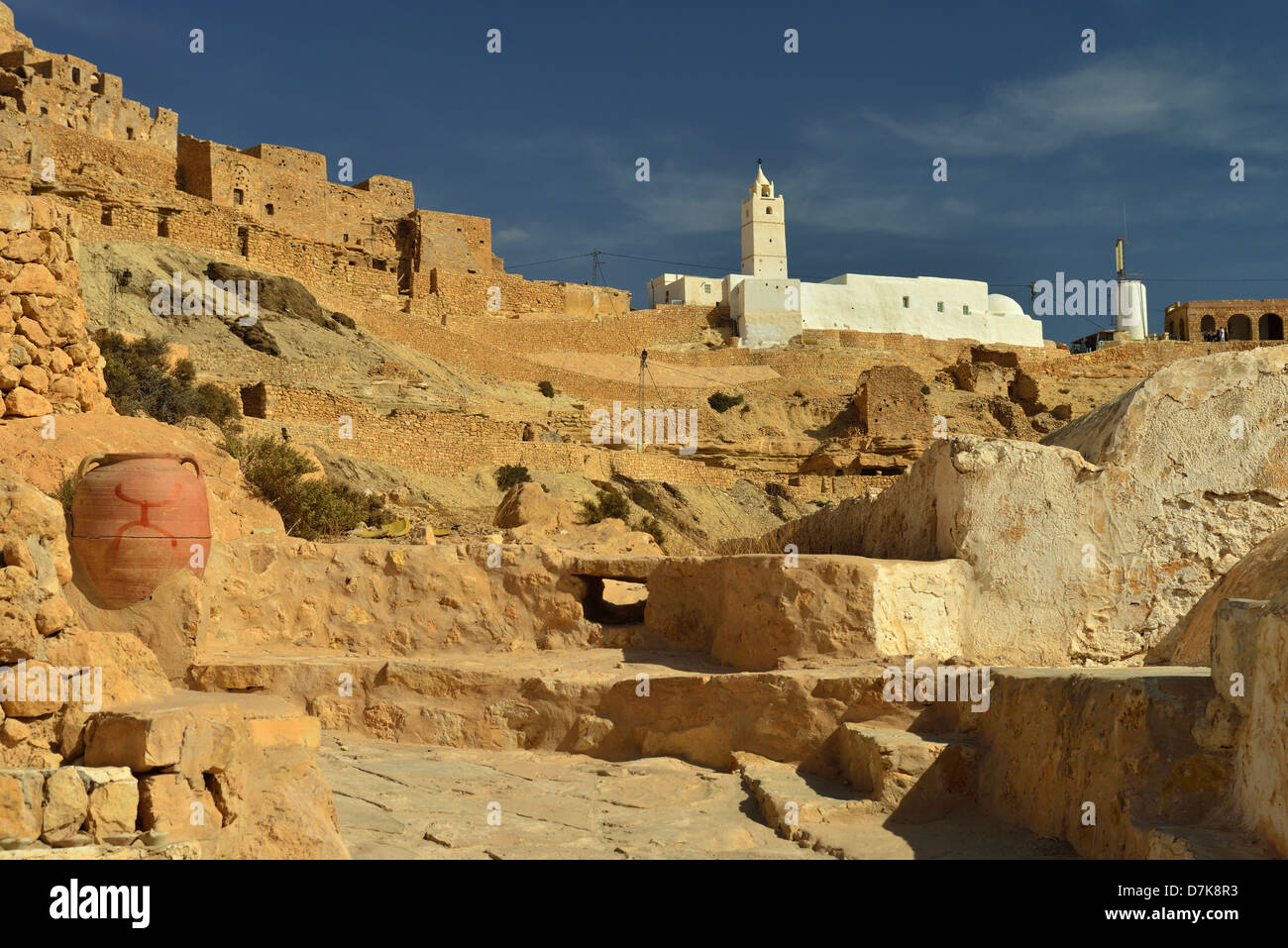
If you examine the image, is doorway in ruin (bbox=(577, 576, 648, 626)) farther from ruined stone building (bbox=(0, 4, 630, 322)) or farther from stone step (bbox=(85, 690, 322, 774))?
ruined stone building (bbox=(0, 4, 630, 322))

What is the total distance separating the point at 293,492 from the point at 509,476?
8.71 metres

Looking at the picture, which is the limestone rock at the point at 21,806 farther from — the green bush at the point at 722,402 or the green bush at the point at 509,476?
the green bush at the point at 722,402

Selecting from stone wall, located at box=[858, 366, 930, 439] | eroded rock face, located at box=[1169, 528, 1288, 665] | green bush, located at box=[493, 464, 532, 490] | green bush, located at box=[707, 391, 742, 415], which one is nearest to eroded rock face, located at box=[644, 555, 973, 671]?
eroded rock face, located at box=[1169, 528, 1288, 665]

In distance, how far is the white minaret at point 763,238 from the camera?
5044 centimetres

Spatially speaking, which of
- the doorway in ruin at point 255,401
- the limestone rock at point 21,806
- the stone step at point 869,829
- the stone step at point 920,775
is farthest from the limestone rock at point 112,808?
the doorway in ruin at point 255,401

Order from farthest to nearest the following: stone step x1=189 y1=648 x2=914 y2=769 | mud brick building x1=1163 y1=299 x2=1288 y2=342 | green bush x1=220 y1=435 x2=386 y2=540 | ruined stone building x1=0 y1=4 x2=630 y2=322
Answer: mud brick building x1=1163 y1=299 x2=1288 y2=342 < ruined stone building x1=0 y1=4 x2=630 y2=322 < green bush x1=220 y1=435 x2=386 y2=540 < stone step x1=189 y1=648 x2=914 y2=769

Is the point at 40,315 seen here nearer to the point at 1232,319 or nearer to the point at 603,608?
the point at 603,608

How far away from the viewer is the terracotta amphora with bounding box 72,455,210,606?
19.3ft

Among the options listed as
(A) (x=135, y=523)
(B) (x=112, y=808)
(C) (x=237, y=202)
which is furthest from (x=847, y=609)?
(C) (x=237, y=202)

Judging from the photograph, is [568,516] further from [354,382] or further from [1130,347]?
[1130,347]

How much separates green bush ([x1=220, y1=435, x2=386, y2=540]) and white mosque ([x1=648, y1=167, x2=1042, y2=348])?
3170cm

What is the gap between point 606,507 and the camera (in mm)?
19312

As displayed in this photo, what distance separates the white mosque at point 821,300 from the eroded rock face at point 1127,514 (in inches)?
1441

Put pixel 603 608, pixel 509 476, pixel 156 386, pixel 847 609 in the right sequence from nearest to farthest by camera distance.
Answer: pixel 847 609 < pixel 603 608 < pixel 156 386 < pixel 509 476
